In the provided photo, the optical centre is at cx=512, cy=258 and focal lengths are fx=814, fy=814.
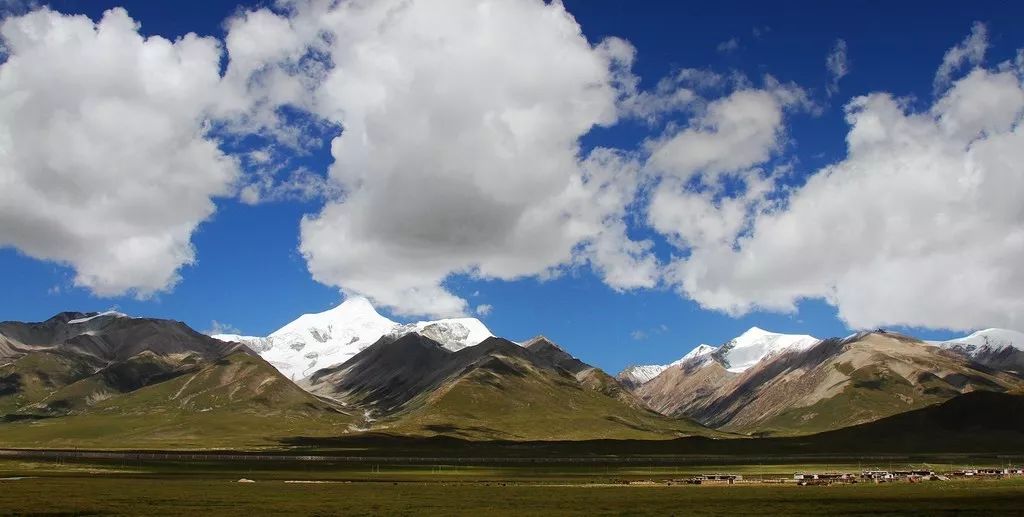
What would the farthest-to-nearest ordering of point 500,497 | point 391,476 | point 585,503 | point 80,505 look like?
point 391,476 → point 500,497 → point 585,503 → point 80,505

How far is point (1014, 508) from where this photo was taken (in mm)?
90562

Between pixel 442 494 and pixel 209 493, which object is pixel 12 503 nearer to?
A: pixel 209 493

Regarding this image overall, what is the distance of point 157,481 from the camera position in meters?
148

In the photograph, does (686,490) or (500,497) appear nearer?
(500,497)

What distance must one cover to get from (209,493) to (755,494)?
7999 cm

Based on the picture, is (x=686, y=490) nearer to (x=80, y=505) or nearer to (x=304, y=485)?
(x=304, y=485)

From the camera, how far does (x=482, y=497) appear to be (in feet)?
375

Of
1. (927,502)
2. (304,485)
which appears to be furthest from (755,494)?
(304,485)

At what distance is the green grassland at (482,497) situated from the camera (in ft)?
300

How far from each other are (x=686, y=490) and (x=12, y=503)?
93.9 metres

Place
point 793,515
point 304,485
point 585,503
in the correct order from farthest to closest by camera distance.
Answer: point 304,485 → point 585,503 → point 793,515

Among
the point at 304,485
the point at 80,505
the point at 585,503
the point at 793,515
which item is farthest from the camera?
the point at 304,485

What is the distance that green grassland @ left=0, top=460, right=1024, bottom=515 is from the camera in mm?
91562

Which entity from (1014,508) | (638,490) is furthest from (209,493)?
(1014,508)
